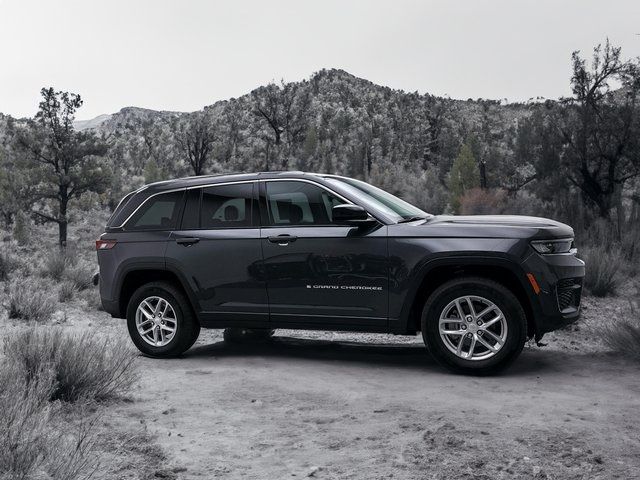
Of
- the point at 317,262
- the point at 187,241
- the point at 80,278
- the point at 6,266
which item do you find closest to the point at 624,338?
the point at 317,262

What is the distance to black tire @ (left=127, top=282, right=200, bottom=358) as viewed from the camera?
767 cm

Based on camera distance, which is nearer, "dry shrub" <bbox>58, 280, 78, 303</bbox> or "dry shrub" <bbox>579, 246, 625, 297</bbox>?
"dry shrub" <bbox>579, 246, 625, 297</bbox>

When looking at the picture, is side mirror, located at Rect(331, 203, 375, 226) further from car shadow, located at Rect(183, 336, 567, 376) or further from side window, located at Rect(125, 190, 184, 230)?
side window, located at Rect(125, 190, 184, 230)

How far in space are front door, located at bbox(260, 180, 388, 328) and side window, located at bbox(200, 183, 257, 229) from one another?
19 cm

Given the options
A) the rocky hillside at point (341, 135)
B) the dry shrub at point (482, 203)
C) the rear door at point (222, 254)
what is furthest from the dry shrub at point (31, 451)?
the rocky hillside at point (341, 135)

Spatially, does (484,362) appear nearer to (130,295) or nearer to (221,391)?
(221,391)

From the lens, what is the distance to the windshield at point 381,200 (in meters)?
7.00

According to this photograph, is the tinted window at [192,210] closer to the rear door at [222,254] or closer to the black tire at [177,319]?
the rear door at [222,254]

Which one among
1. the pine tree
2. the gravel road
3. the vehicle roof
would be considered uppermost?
the pine tree

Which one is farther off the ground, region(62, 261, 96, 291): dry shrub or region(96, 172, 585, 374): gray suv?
region(96, 172, 585, 374): gray suv

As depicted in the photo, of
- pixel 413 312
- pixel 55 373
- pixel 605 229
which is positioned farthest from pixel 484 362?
pixel 605 229

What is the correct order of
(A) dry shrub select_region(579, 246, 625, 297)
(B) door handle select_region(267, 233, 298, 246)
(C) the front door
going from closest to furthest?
(C) the front door < (B) door handle select_region(267, 233, 298, 246) < (A) dry shrub select_region(579, 246, 625, 297)

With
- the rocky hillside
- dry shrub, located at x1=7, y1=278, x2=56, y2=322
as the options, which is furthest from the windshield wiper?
the rocky hillside

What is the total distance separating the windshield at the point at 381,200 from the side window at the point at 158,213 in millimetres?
1879
